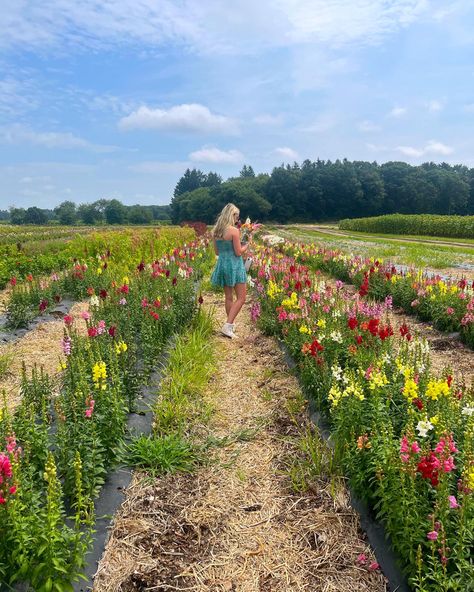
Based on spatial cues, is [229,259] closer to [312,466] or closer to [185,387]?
[185,387]

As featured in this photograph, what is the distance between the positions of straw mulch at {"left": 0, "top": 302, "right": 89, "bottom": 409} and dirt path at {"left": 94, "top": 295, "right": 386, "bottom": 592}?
2.17 meters

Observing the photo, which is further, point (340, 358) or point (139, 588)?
point (340, 358)

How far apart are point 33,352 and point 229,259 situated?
293cm

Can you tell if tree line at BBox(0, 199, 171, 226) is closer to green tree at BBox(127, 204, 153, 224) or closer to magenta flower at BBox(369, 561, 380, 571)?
green tree at BBox(127, 204, 153, 224)

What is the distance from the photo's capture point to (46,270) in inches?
508

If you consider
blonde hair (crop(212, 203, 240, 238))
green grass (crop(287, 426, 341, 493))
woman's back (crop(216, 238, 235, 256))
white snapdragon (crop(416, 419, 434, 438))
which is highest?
blonde hair (crop(212, 203, 240, 238))

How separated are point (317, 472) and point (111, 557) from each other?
153cm

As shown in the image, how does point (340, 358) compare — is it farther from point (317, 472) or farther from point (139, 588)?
point (139, 588)

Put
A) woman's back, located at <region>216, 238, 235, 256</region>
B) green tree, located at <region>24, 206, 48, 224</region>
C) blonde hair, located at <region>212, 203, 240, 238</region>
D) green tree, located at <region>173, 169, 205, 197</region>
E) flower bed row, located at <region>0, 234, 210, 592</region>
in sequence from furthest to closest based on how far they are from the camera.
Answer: green tree, located at <region>173, 169, 205, 197</region> < green tree, located at <region>24, 206, 48, 224</region> < woman's back, located at <region>216, 238, 235, 256</region> < blonde hair, located at <region>212, 203, 240, 238</region> < flower bed row, located at <region>0, 234, 210, 592</region>

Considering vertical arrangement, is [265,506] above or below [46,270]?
below

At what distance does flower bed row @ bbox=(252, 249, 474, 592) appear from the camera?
7.34ft

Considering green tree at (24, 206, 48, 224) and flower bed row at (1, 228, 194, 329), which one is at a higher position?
green tree at (24, 206, 48, 224)

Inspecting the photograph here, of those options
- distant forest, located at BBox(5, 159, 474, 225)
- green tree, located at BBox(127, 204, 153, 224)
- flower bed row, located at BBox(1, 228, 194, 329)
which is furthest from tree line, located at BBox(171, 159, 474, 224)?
flower bed row, located at BBox(1, 228, 194, 329)

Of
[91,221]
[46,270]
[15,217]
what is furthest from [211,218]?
[46,270]
